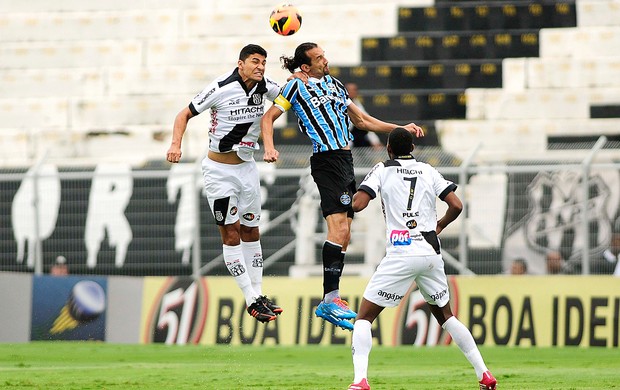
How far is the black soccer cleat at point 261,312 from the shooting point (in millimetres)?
12672

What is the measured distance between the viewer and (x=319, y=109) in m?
12.4

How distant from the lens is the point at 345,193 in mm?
12461

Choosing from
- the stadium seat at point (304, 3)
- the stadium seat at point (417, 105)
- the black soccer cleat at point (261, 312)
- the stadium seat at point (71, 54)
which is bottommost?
the black soccer cleat at point (261, 312)

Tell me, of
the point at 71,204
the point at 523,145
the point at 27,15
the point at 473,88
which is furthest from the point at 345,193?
the point at 27,15

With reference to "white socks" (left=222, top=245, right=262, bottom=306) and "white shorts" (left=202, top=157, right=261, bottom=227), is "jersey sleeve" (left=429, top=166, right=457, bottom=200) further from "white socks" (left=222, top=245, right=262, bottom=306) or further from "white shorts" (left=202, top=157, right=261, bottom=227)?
"white socks" (left=222, top=245, right=262, bottom=306)

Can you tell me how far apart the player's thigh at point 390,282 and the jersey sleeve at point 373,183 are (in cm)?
58

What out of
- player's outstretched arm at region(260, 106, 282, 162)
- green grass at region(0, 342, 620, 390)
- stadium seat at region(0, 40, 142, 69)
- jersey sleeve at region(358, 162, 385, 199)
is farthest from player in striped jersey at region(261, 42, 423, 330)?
stadium seat at region(0, 40, 142, 69)

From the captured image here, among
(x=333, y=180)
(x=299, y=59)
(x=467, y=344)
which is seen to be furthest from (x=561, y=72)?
(x=467, y=344)

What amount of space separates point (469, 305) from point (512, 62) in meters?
8.89

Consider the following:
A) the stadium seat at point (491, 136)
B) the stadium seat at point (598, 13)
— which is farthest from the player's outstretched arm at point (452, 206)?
the stadium seat at point (598, 13)

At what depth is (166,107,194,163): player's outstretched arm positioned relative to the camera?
465 inches

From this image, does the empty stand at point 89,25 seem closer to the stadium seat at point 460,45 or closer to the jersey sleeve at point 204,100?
the stadium seat at point 460,45

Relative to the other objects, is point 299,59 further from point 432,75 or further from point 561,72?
point 561,72

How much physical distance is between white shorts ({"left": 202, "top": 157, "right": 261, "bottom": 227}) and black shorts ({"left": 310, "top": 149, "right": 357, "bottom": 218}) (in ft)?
2.93
